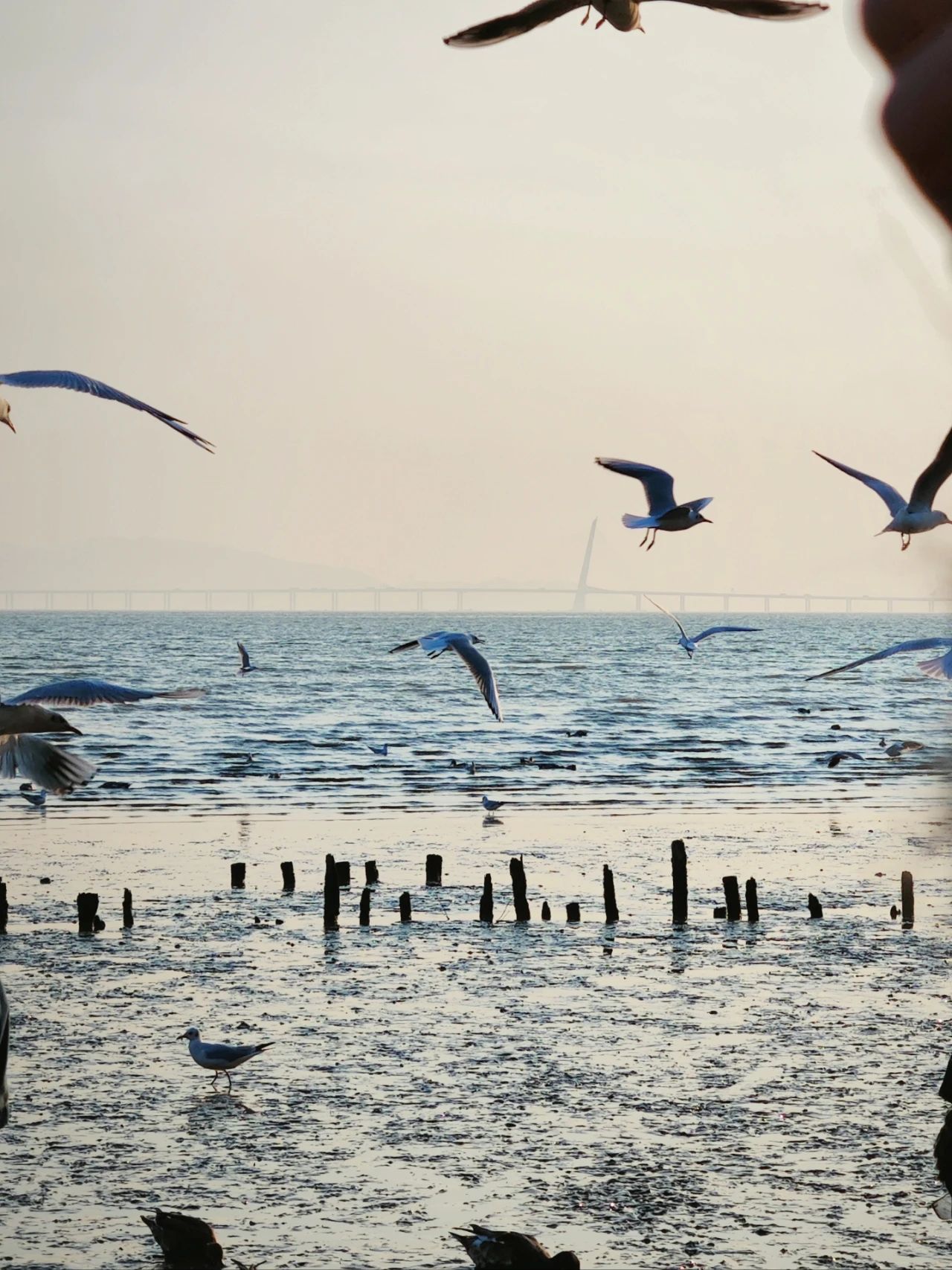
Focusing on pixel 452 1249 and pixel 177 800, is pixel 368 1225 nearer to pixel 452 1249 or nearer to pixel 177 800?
pixel 452 1249

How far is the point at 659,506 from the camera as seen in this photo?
11.7 metres

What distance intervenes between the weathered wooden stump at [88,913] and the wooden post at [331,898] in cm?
307

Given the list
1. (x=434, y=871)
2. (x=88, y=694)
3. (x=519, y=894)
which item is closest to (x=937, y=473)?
(x=88, y=694)

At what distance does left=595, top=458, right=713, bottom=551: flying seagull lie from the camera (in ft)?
33.0

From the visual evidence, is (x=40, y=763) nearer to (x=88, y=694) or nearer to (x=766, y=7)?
(x=88, y=694)

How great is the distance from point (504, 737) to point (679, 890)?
37.2m

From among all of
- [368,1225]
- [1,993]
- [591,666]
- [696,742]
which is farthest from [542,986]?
[591,666]

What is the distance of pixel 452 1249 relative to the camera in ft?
32.6

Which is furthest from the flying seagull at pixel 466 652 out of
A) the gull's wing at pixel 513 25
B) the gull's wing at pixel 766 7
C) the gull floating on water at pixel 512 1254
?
the gull's wing at pixel 766 7

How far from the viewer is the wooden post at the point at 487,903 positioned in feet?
68.5

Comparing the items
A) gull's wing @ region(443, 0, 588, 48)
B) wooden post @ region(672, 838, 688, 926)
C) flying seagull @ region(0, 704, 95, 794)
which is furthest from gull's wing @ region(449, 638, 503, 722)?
gull's wing @ region(443, 0, 588, 48)

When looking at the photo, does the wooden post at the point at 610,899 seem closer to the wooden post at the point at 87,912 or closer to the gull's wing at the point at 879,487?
the wooden post at the point at 87,912

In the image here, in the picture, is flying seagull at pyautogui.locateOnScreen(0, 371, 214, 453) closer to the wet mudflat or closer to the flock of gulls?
the flock of gulls

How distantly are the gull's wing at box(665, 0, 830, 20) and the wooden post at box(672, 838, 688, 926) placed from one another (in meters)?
20.1
